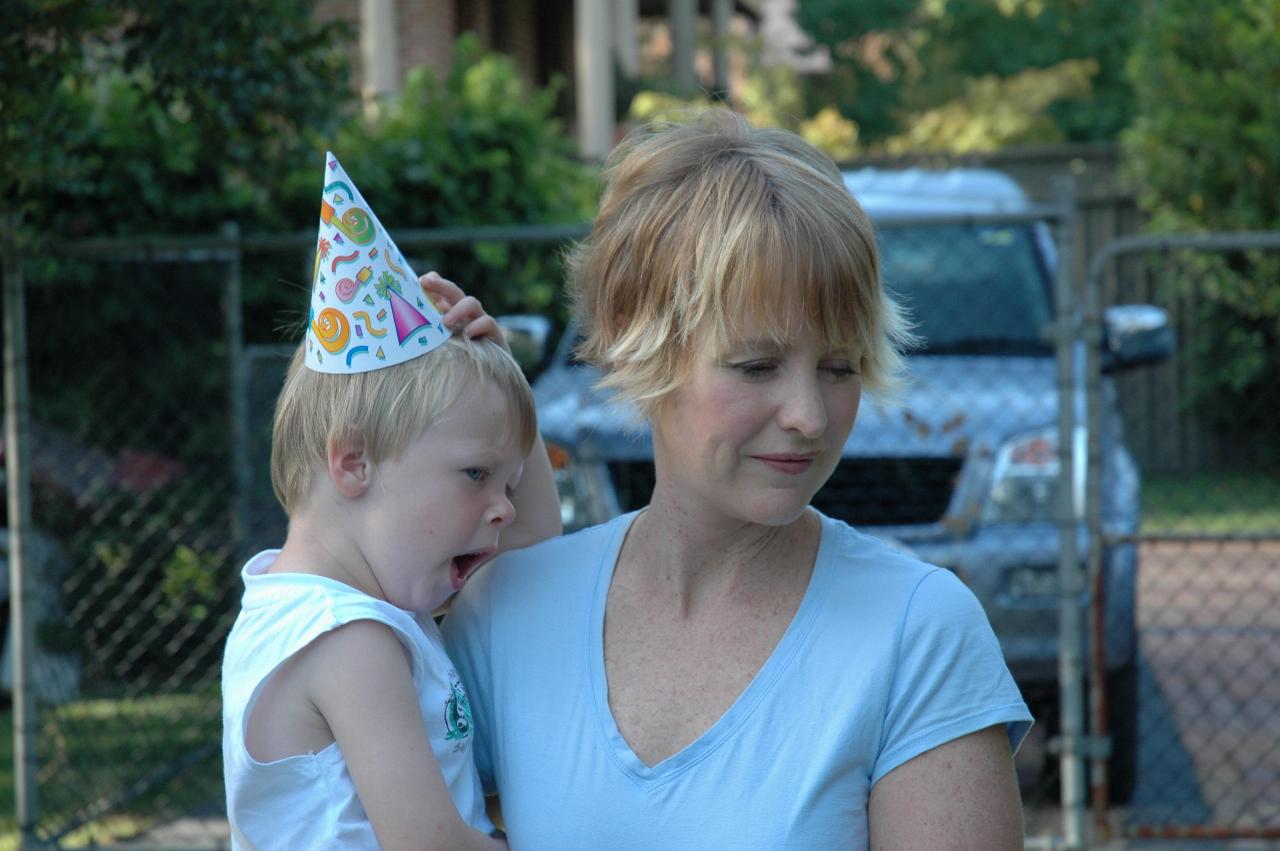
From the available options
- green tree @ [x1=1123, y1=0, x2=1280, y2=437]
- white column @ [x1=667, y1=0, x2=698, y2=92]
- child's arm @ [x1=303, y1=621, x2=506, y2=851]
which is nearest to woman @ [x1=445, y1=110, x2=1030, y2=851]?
child's arm @ [x1=303, y1=621, x2=506, y2=851]

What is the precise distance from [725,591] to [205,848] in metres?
3.68

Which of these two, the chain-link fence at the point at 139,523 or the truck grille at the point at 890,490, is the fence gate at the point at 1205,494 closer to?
the truck grille at the point at 890,490

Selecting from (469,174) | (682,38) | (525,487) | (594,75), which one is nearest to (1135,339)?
(469,174)

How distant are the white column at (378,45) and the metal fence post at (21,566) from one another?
21.5ft

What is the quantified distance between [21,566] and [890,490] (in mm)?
2778

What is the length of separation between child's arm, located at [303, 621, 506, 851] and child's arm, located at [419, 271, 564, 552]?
1.14 ft

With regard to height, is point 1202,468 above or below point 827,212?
below

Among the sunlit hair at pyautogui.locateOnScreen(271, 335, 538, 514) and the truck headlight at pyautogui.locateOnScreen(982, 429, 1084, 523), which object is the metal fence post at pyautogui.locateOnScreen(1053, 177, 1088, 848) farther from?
the sunlit hair at pyautogui.locateOnScreen(271, 335, 538, 514)

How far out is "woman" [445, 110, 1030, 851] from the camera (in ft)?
5.19

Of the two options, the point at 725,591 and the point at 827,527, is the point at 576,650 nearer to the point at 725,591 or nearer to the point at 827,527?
the point at 725,591

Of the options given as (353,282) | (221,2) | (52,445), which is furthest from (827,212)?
(52,445)

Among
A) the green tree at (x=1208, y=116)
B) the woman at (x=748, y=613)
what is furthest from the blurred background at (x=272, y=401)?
the woman at (x=748, y=613)

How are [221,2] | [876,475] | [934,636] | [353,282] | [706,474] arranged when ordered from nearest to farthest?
[934,636]
[706,474]
[353,282]
[221,2]
[876,475]

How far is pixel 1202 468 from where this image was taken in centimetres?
544
